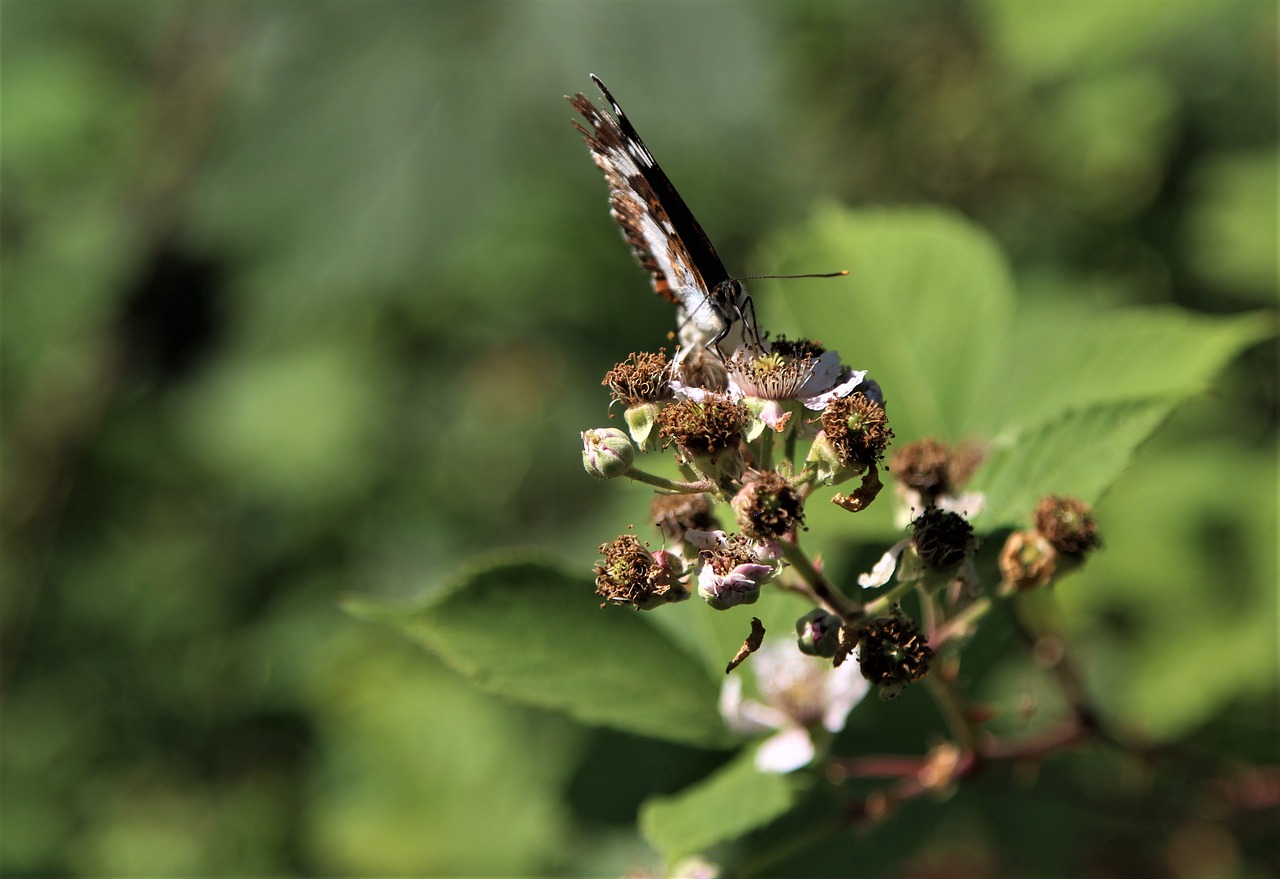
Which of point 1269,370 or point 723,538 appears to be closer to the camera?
point 723,538

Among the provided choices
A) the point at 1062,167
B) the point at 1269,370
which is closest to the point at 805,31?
the point at 1062,167

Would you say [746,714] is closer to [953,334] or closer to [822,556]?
[822,556]

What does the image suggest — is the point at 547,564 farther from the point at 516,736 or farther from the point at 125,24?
the point at 125,24

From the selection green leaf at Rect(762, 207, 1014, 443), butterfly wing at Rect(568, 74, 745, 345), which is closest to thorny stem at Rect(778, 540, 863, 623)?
butterfly wing at Rect(568, 74, 745, 345)

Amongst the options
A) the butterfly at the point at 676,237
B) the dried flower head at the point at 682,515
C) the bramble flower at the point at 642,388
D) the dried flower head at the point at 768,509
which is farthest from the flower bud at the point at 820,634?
the butterfly at the point at 676,237

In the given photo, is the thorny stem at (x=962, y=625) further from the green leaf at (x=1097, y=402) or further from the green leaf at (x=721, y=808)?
the green leaf at (x=721, y=808)
